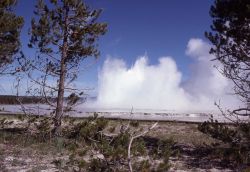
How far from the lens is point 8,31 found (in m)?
20.3

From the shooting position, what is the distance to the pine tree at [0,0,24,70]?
1955cm

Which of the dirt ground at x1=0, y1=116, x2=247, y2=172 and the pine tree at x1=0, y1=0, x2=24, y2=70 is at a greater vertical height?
the pine tree at x1=0, y1=0, x2=24, y2=70

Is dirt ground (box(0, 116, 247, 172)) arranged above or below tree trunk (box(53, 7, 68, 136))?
below

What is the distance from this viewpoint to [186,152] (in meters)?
15.5

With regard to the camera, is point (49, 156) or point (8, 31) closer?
point (49, 156)

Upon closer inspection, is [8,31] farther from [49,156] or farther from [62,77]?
[49,156]

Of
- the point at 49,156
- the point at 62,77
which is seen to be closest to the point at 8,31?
the point at 62,77

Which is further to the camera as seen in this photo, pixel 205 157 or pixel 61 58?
pixel 61 58

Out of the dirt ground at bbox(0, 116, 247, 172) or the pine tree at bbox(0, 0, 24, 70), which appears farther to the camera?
the pine tree at bbox(0, 0, 24, 70)

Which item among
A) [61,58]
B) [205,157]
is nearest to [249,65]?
[205,157]

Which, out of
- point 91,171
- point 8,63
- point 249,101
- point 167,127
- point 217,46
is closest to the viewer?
point 91,171

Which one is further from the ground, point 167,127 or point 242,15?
point 242,15

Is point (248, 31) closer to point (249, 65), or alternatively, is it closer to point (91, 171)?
point (249, 65)

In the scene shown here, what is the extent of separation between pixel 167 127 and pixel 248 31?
37.0ft
